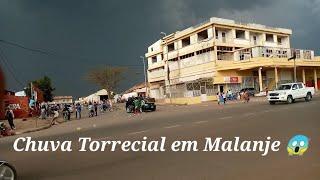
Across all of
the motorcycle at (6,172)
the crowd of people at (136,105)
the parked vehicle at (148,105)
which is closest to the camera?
the motorcycle at (6,172)

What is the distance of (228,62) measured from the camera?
5547cm

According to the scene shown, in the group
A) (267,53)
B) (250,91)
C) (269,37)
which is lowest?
(250,91)

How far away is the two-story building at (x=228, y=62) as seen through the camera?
54219 mm

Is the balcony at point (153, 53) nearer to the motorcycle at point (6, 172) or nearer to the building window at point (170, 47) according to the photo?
the building window at point (170, 47)

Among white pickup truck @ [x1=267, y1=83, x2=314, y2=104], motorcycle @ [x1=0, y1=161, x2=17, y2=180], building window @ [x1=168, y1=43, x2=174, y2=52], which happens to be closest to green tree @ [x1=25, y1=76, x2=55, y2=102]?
building window @ [x1=168, y1=43, x2=174, y2=52]

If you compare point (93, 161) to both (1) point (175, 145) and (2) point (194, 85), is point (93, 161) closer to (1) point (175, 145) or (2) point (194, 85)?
(1) point (175, 145)

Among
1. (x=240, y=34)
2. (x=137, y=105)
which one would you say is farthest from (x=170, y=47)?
(x=137, y=105)

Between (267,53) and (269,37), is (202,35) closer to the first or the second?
(267,53)

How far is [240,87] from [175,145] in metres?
45.0

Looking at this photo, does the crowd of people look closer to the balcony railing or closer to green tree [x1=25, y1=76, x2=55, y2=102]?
the balcony railing

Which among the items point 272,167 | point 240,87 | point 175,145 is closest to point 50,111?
point 240,87

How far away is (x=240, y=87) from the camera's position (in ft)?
181

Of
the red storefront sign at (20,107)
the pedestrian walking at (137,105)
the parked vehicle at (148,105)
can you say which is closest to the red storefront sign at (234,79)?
the parked vehicle at (148,105)

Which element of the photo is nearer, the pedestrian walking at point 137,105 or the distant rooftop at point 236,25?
the pedestrian walking at point 137,105
